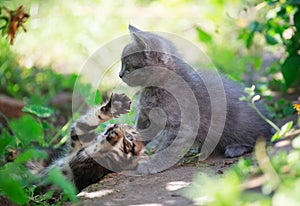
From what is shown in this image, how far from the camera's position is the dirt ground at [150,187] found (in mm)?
2897

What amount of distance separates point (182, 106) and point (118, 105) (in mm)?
432

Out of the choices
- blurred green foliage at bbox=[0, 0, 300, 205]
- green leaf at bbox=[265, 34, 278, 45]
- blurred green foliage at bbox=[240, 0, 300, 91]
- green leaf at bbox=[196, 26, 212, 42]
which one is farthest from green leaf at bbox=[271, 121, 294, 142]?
green leaf at bbox=[196, 26, 212, 42]

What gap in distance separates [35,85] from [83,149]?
251 centimetres

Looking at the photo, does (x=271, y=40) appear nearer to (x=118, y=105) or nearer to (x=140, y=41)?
(x=140, y=41)

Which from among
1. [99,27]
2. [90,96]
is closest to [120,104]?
[90,96]

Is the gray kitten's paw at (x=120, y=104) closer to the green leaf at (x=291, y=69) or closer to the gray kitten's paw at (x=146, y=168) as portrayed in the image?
the gray kitten's paw at (x=146, y=168)

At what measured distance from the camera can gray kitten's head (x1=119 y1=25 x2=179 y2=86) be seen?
3807 mm

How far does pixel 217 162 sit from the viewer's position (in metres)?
3.64

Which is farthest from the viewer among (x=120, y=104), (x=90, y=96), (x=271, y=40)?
(x=90, y=96)

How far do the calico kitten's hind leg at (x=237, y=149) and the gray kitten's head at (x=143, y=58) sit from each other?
708 mm

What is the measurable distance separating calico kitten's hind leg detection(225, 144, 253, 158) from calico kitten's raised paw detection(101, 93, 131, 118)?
73cm

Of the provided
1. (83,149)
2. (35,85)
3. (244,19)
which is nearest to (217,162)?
(83,149)

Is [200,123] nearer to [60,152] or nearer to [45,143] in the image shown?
[60,152]

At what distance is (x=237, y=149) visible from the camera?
3785 mm
